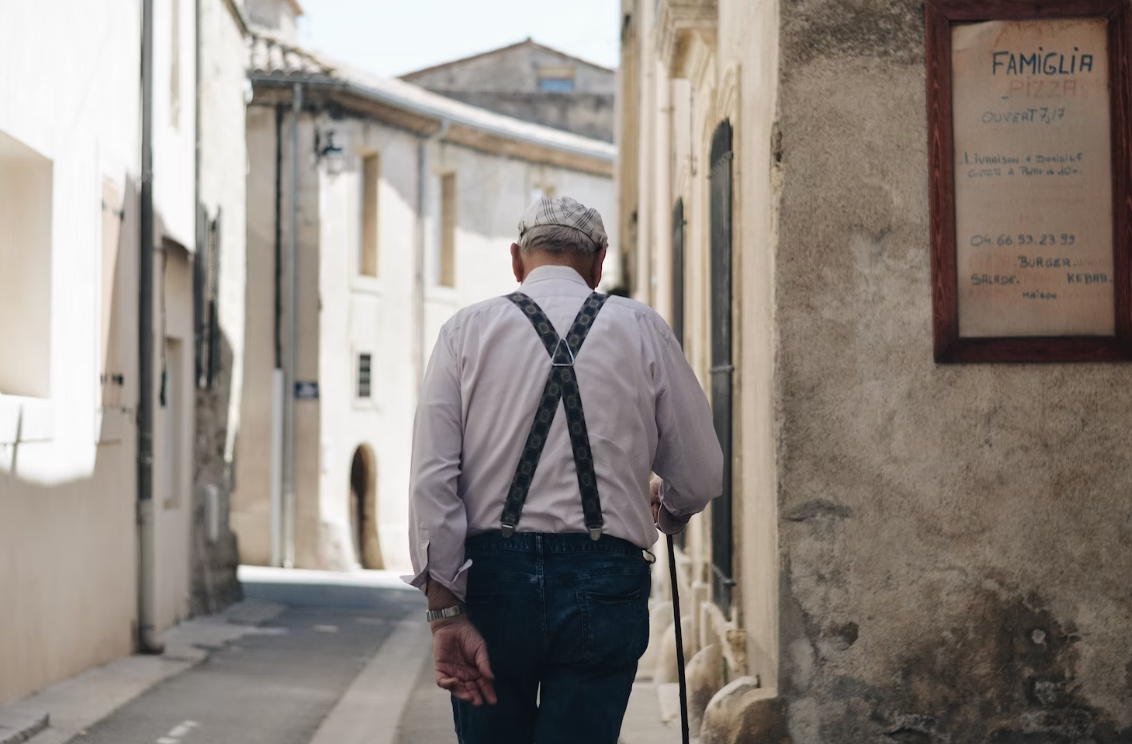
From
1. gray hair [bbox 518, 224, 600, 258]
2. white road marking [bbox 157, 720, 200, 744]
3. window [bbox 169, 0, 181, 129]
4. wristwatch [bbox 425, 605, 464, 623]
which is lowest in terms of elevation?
white road marking [bbox 157, 720, 200, 744]

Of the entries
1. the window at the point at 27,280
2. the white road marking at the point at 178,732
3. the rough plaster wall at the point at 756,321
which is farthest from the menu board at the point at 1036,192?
the window at the point at 27,280

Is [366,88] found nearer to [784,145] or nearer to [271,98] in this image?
[271,98]

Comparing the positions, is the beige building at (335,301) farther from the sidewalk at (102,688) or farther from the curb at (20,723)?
the curb at (20,723)

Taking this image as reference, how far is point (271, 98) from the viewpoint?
23.9 m

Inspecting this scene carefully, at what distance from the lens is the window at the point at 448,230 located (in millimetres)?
27766

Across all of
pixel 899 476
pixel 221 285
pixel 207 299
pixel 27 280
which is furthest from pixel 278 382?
pixel 899 476

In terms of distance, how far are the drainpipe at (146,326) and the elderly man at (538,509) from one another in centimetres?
716

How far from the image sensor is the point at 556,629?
9.62 ft

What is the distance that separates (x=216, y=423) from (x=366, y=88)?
39.5ft

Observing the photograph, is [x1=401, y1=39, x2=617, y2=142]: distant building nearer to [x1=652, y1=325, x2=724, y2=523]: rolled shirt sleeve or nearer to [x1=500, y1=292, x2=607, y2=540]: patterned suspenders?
[x1=652, y1=325, x2=724, y2=523]: rolled shirt sleeve

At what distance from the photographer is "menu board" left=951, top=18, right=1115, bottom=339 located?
4625 millimetres

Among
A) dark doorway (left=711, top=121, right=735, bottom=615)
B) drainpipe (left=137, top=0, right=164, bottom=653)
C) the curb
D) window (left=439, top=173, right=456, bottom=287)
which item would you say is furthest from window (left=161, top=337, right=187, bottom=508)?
window (left=439, top=173, right=456, bottom=287)

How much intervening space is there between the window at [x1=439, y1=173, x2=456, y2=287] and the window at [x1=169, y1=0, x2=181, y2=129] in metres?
16.0

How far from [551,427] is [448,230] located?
82.5ft
